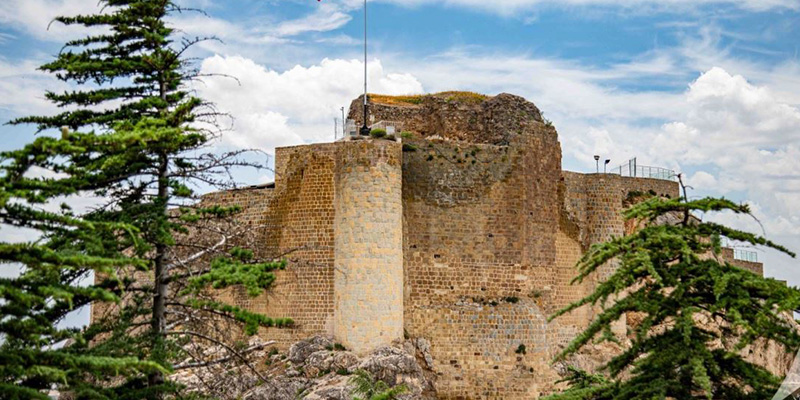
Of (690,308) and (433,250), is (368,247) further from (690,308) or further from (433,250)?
(690,308)

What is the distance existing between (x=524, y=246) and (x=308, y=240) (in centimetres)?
622

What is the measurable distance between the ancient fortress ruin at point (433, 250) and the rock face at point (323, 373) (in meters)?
0.46

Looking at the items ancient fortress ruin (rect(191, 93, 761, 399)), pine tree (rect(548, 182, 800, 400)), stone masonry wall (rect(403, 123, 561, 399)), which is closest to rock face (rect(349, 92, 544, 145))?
ancient fortress ruin (rect(191, 93, 761, 399))

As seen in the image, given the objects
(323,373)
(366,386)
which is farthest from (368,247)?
(366,386)

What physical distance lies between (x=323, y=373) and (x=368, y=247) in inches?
138

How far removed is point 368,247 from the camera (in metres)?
27.3

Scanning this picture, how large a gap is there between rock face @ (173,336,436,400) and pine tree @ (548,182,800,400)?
10790 mm

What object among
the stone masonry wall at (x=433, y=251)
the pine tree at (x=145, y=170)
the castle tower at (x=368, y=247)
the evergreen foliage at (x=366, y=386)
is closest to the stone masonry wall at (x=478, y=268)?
the stone masonry wall at (x=433, y=251)

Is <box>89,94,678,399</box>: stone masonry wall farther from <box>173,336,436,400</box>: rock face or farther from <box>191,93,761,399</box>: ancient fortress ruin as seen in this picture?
<box>173,336,436,400</box>: rock face

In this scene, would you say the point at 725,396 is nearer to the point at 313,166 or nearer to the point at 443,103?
the point at 313,166

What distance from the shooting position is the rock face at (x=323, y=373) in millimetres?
25859

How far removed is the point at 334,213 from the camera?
28047 mm

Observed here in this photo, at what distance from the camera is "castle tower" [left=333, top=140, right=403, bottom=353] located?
1067 inches

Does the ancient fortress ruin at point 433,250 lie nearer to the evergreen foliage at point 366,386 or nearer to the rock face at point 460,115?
the rock face at point 460,115
